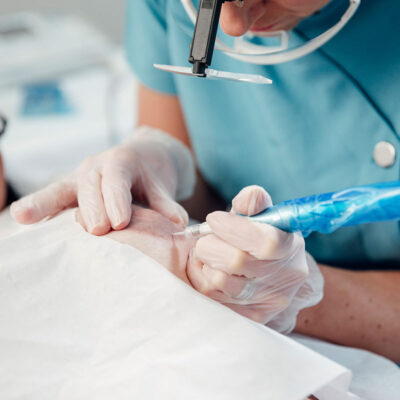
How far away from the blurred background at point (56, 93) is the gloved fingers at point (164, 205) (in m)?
0.48

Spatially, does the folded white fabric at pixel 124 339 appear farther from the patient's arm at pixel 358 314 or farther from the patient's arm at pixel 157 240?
the patient's arm at pixel 358 314

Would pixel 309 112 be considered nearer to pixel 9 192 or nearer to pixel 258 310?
pixel 258 310

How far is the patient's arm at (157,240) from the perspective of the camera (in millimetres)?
750

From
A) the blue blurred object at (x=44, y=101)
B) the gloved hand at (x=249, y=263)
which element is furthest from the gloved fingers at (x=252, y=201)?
the blue blurred object at (x=44, y=101)

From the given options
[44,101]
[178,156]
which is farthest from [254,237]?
[44,101]

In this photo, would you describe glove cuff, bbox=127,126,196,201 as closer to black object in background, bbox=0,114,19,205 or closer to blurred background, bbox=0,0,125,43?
black object in background, bbox=0,114,19,205

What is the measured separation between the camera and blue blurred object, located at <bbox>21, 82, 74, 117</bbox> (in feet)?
5.70

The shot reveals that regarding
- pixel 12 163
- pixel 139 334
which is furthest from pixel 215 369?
pixel 12 163

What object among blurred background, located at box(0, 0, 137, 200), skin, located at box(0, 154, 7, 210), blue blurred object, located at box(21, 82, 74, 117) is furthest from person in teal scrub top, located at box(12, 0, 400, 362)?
blue blurred object, located at box(21, 82, 74, 117)

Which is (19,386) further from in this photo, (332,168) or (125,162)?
(332,168)

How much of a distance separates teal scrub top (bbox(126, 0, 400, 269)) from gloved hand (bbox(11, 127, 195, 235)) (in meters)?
0.15

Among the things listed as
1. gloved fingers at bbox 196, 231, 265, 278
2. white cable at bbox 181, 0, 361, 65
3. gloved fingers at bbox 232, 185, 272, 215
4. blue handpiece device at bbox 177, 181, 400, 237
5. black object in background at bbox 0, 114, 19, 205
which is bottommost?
black object in background at bbox 0, 114, 19, 205

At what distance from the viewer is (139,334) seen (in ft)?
2.15

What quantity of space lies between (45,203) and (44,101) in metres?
1.08
